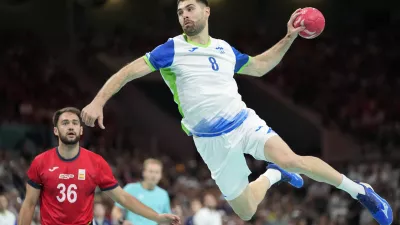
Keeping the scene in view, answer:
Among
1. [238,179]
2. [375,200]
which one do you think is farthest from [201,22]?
[375,200]

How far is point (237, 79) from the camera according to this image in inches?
878

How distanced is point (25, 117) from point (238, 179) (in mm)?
11973

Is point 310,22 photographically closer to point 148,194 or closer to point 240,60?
point 240,60

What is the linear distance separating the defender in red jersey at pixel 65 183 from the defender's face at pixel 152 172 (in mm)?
2443

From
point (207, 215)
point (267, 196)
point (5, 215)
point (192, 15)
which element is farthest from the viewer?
point (267, 196)

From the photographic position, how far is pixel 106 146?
1900 cm

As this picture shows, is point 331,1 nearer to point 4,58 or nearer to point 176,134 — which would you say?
point 176,134

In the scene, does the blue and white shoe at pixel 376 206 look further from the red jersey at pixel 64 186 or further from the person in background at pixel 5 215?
the person in background at pixel 5 215

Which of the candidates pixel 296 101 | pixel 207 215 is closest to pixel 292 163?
pixel 207 215

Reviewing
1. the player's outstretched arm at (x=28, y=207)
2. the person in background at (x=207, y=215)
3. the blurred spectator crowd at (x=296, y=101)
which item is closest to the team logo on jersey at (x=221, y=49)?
the player's outstretched arm at (x=28, y=207)

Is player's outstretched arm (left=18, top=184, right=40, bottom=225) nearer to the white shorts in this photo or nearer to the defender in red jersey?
the defender in red jersey

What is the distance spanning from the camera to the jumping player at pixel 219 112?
7414 millimetres

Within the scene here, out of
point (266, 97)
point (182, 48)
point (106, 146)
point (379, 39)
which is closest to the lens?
point (182, 48)

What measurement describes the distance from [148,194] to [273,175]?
7.89ft
